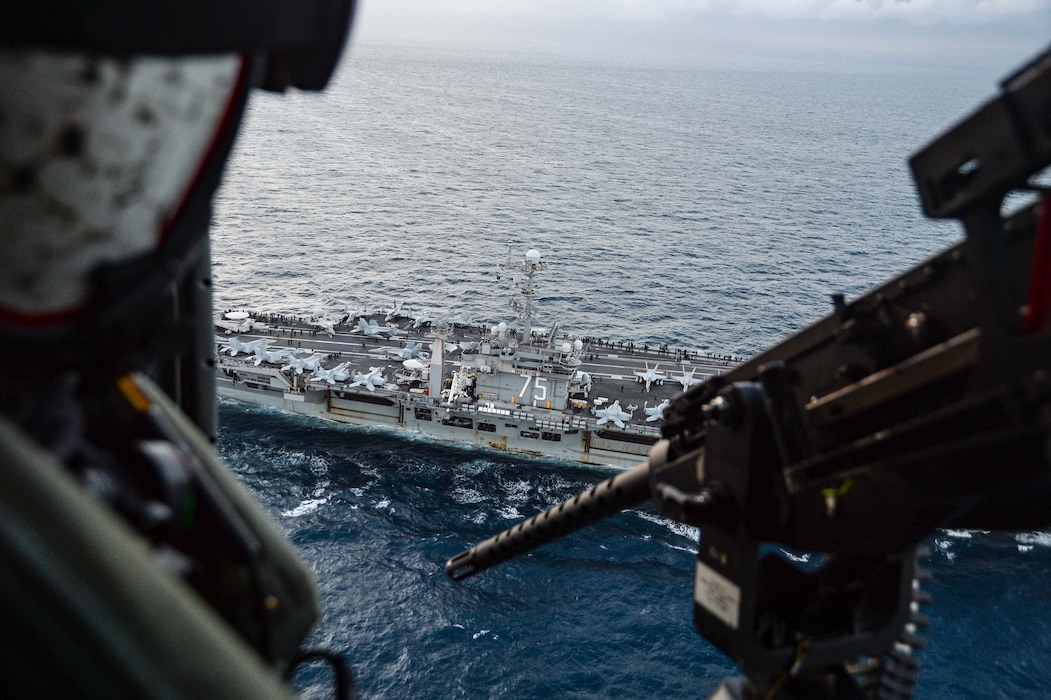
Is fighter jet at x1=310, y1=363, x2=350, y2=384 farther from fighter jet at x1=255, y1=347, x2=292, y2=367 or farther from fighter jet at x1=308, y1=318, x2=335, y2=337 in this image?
fighter jet at x1=308, y1=318, x2=335, y2=337

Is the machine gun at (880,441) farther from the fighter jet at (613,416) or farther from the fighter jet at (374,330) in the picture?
the fighter jet at (374,330)

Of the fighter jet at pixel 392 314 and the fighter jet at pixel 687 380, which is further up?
the fighter jet at pixel 392 314

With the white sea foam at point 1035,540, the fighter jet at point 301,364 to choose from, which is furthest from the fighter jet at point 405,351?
the white sea foam at point 1035,540

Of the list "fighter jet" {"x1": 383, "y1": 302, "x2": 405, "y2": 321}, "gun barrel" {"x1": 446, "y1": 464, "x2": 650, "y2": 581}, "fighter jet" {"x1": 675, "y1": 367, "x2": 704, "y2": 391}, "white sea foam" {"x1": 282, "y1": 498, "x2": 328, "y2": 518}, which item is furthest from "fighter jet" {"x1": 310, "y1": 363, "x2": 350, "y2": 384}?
"gun barrel" {"x1": 446, "y1": 464, "x2": 650, "y2": 581}

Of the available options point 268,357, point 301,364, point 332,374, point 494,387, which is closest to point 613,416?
point 494,387

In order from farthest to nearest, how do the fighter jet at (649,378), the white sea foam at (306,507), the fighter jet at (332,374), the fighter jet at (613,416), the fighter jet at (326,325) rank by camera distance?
the fighter jet at (326,325)
the fighter jet at (649,378)
the fighter jet at (332,374)
the fighter jet at (613,416)
the white sea foam at (306,507)

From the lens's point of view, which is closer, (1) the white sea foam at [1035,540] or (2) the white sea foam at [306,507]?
(2) the white sea foam at [306,507]
